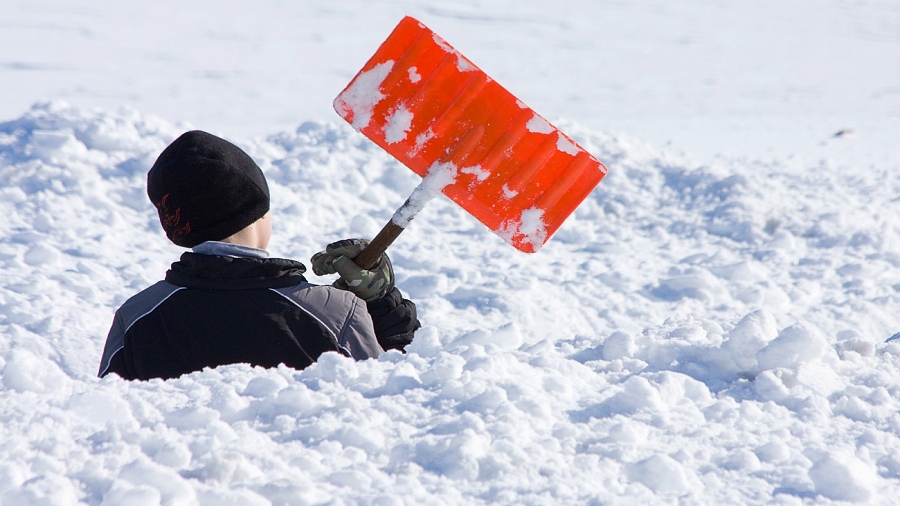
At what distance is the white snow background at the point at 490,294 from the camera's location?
64.3 inches

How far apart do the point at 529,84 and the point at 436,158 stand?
7019mm

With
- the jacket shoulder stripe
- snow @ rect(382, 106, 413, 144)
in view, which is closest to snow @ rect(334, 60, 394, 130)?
snow @ rect(382, 106, 413, 144)

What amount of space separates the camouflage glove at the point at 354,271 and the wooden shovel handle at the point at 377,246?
0.02 metres

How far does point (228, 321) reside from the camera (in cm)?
186

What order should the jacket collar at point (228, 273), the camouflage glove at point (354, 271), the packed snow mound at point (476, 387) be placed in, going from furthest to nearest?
the camouflage glove at point (354, 271), the jacket collar at point (228, 273), the packed snow mound at point (476, 387)

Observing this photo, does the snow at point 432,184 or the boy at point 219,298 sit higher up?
the snow at point 432,184

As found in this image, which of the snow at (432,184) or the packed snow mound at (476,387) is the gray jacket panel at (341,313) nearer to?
the packed snow mound at (476,387)

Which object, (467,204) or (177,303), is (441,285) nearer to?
(467,204)

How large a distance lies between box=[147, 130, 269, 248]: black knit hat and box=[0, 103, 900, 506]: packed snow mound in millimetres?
344

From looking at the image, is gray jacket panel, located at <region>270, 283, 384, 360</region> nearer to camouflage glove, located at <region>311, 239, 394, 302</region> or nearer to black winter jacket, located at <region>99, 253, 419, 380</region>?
black winter jacket, located at <region>99, 253, 419, 380</region>

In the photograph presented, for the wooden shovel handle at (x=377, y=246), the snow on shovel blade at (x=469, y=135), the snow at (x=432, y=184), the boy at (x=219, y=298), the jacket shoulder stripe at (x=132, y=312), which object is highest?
the snow on shovel blade at (x=469, y=135)

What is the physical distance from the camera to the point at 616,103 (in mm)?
8664

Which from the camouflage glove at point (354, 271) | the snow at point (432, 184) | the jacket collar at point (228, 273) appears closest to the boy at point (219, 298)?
the jacket collar at point (228, 273)

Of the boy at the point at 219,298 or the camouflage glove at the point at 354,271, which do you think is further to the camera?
the camouflage glove at the point at 354,271
